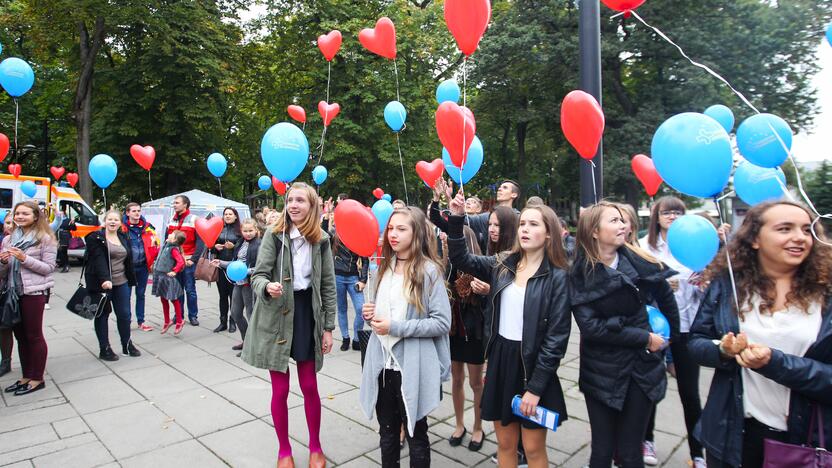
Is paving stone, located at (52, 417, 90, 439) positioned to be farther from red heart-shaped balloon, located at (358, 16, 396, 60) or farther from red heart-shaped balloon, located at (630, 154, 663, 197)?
red heart-shaped balloon, located at (630, 154, 663, 197)

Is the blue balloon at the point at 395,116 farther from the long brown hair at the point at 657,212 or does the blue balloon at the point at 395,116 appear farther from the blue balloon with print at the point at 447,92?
the long brown hair at the point at 657,212

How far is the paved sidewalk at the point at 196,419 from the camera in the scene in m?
3.31

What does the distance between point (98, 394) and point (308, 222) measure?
10.7 ft

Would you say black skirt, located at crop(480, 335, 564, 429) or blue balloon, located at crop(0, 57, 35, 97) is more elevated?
blue balloon, located at crop(0, 57, 35, 97)

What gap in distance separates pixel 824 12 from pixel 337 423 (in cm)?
1929

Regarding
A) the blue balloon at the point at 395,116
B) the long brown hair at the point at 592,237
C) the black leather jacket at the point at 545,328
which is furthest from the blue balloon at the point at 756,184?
the blue balloon at the point at 395,116

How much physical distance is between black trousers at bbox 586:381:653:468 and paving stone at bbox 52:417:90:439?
3.96m

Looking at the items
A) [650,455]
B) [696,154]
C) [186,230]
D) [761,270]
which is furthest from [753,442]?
[186,230]

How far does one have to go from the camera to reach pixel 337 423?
3857 mm

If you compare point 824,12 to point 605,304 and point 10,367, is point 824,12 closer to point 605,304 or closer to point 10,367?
point 605,304

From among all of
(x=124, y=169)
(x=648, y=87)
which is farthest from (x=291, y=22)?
(x=648, y=87)

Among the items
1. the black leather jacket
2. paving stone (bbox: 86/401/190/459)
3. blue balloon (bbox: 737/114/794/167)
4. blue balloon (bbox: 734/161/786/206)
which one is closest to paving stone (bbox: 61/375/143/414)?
paving stone (bbox: 86/401/190/459)

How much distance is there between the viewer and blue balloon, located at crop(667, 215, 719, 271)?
255 cm

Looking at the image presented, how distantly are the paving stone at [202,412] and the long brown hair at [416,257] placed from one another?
84.4 inches
